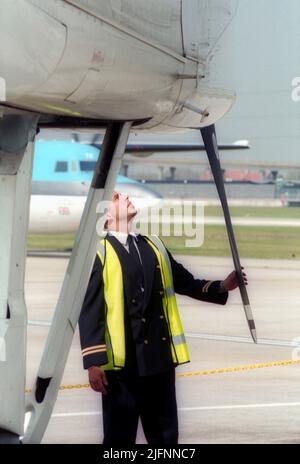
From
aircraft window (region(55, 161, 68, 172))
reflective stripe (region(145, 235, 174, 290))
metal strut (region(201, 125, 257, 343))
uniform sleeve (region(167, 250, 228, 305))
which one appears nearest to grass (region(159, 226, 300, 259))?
aircraft window (region(55, 161, 68, 172))

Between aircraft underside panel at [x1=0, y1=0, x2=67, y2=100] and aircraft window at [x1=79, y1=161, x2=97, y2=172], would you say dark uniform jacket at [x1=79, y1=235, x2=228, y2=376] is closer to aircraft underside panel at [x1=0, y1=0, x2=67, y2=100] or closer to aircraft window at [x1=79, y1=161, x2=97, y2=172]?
aircraft underside panel at [x1=0, y1=0, x2=67, y2=100]

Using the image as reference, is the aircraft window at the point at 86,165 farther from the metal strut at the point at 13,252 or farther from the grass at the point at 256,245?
the metal strut at the point at 13,252

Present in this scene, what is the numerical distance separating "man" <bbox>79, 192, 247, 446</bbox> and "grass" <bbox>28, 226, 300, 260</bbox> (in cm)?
1856

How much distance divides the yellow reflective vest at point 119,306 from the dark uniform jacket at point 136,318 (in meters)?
0.03

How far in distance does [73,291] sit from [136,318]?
27.0 inches

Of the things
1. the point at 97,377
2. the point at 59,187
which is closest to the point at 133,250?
the point at 97,377

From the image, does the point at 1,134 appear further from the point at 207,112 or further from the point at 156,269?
the point at 156,269

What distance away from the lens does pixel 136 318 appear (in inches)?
213

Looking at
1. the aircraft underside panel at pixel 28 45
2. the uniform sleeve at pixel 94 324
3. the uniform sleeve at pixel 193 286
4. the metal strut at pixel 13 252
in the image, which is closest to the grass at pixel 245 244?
the uniform sleeve at pixel 193 286

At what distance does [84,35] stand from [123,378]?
6.78 feet

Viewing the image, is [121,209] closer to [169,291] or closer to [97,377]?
[169,291]

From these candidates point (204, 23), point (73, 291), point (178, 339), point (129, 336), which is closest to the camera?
point (204, 23)

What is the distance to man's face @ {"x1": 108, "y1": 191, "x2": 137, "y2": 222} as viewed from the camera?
548 centimetres

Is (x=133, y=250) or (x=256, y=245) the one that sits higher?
(x=256, y=245)
